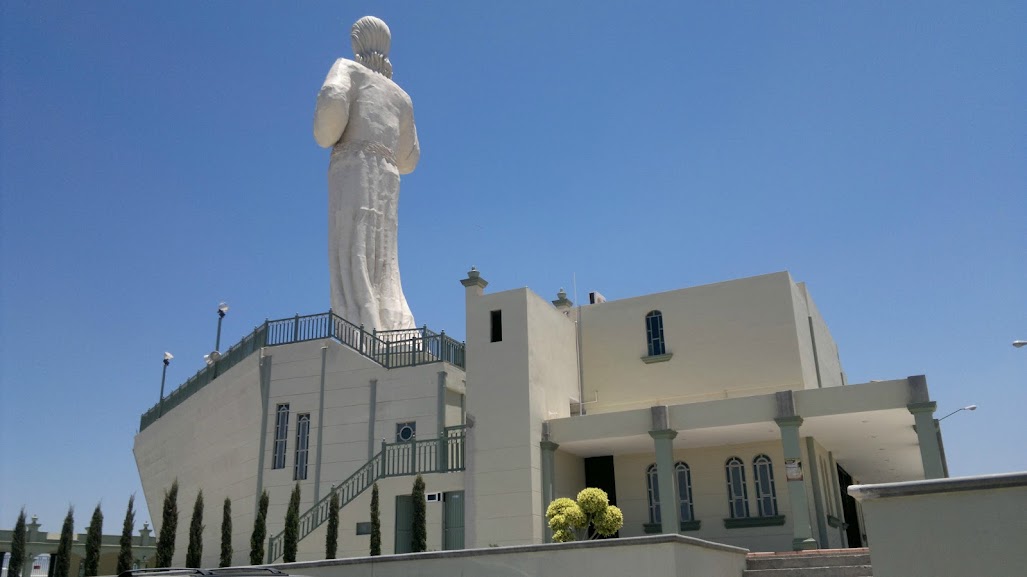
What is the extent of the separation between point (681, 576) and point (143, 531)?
31.8 metres

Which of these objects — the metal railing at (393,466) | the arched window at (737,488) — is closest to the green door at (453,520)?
the metal railing at (393,466)

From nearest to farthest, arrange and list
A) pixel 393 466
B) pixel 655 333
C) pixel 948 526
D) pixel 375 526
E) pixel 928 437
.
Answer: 1. pixel 948 526
2. pixel 928 437
3. pixel 375 526
4. pixel 393 466
5. pixel 655 333

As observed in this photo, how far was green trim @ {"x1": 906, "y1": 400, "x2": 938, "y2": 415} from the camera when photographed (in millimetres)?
17594

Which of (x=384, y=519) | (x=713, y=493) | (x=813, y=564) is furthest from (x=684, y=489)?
(x=384, y=519)

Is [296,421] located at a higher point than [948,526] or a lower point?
higher

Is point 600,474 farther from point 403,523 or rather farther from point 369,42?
point 369,42

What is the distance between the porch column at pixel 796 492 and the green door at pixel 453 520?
738 cm

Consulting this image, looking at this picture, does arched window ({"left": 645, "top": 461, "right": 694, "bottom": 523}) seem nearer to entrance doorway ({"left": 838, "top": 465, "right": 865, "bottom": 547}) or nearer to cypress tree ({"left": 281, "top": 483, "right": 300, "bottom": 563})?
entrance doorway ({"left": 838, "top": 465, "right": 865, "bottom": 547})

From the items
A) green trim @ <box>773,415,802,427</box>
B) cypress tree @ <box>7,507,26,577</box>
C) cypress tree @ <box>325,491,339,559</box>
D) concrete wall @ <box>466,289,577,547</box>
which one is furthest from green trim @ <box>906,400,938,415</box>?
cypress tree @ <box>7,507,26,577</box>

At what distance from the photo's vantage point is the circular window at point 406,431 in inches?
872

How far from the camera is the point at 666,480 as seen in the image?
19.1m

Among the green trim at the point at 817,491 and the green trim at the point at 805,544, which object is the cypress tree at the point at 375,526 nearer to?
the green trim at the point at 805,544

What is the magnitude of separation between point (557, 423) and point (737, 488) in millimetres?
4737

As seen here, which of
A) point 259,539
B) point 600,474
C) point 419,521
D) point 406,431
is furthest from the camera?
point 600,474
